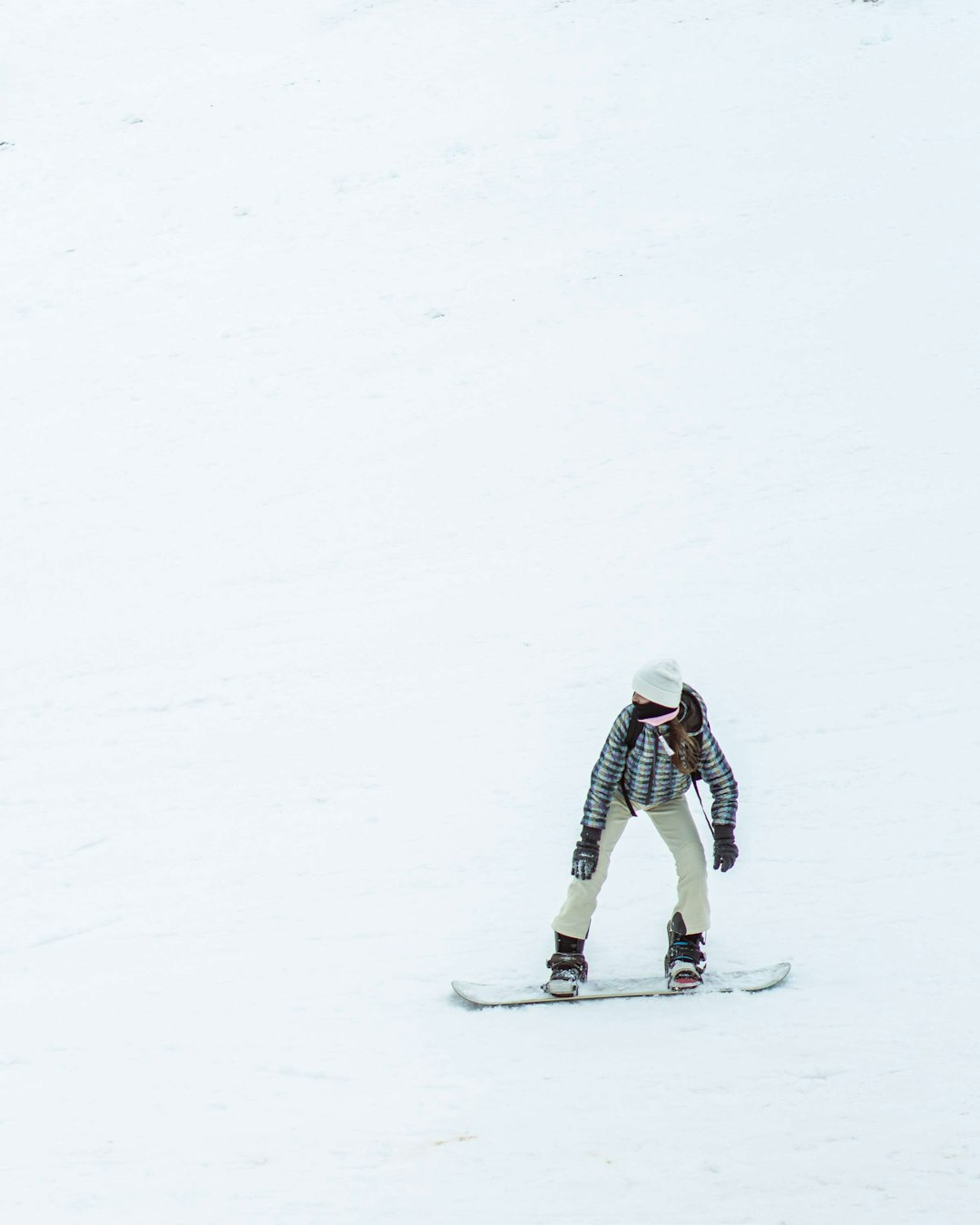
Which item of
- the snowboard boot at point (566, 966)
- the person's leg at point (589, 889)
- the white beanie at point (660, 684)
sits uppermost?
the white beanie at point (660, 684)

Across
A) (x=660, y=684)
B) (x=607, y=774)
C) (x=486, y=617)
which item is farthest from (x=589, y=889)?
(x=486, y=617)

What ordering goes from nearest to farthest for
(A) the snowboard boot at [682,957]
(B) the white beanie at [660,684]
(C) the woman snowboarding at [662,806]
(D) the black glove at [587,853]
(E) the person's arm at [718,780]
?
(B) the white beanie at [660,684] < (C) the woman snowboarding at [662,806] < (E) the person's arm at [718,780] < (D) the black glove at [587,853] < (A) the snowboard boot at [682,957]

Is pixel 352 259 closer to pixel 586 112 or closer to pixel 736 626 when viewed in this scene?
pixel 586 112

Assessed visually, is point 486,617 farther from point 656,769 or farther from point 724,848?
point 724,848

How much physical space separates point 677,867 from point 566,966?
2.29 ft

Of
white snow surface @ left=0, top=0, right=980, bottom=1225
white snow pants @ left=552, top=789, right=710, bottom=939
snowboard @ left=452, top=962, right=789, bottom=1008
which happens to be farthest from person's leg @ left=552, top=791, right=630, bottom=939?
white snow surface @ left=0, top=0, right=980, bottom=1225

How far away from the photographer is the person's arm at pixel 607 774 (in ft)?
16.4

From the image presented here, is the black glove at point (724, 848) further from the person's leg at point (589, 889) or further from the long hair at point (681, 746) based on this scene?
the person's leg at point (589, 889)

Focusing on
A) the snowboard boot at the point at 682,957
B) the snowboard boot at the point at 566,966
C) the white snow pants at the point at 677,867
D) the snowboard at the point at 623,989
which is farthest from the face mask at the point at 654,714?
the snowboard at the point at 623,989

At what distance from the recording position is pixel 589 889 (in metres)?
5.26

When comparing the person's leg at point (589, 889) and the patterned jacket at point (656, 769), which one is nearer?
the patterned jacket at point (656, 769)

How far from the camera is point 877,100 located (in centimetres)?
Answer: 1519

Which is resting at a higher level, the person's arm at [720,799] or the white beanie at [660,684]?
the white beanie at [660,684]

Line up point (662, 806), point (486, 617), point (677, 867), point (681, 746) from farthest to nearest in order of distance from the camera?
1. point (486, 617)
2. point (677, 867)
3. point (662, 806)
4. point (681, 746)
